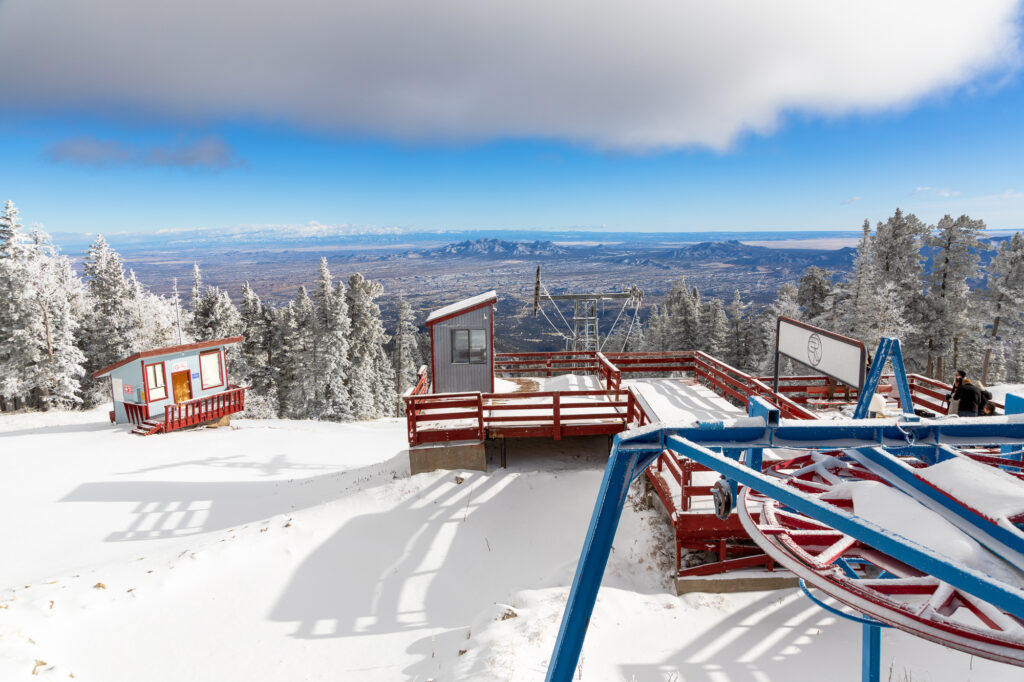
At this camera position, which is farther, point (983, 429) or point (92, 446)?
point (92, 446)

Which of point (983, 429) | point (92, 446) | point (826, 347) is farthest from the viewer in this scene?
point (92, 446)

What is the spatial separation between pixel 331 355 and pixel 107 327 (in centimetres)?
2078

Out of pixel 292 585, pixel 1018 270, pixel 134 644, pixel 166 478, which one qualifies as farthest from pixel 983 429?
pixel 1018 270

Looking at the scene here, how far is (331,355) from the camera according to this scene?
40531 mm

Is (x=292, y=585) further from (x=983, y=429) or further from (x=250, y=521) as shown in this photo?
(x=983, y=429)

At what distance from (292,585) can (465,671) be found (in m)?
4.11

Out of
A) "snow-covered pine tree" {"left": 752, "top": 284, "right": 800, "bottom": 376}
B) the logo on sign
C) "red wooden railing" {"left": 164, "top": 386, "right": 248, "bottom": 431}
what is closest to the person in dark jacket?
the logo on sign

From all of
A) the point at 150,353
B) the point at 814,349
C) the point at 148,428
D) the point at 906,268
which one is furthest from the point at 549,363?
the point at 906,268

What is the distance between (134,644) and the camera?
7.32m

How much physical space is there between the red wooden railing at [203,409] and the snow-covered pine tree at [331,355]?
15.8 meters

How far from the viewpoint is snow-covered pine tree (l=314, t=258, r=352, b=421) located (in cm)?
4056

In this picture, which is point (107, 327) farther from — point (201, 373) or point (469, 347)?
point (469, 347)

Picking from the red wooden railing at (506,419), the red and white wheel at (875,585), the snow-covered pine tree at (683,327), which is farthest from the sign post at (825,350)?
the snow-covered pine tree at (683,327)

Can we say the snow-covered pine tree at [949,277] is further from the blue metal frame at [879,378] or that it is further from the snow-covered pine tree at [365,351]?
the snow-covered pine tree at [365,351]
